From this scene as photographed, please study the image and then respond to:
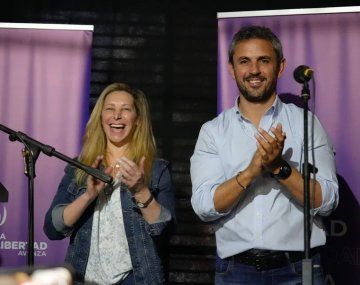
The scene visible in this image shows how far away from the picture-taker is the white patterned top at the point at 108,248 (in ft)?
9.82

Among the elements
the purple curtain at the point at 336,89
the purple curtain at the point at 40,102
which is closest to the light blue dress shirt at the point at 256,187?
the purple curtain at the point at 336,89

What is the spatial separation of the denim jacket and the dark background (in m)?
1.59

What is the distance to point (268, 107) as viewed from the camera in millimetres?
3117

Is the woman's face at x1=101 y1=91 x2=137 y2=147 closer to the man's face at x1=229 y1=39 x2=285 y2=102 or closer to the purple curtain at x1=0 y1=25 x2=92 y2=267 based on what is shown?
the man's face at x1=229 y1=39 x2=285 y2=102

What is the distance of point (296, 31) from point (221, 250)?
1607mm

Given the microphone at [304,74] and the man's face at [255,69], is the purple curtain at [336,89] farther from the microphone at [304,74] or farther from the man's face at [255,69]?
the microphone at [304,74]

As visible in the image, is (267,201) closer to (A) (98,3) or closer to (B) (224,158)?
(B) (224,158)

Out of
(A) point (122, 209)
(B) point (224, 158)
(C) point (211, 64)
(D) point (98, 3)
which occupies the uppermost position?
(D) point (98, 3)

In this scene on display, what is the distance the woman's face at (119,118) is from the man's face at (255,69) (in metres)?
0.59

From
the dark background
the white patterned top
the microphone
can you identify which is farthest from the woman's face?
the dark background

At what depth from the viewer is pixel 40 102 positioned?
4.17 meters

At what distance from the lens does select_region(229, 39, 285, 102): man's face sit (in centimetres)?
305

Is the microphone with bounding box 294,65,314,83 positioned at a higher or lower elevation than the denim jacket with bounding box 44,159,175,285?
higher

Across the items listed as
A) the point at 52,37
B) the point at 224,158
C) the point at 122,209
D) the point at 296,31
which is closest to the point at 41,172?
the point at 52,37
